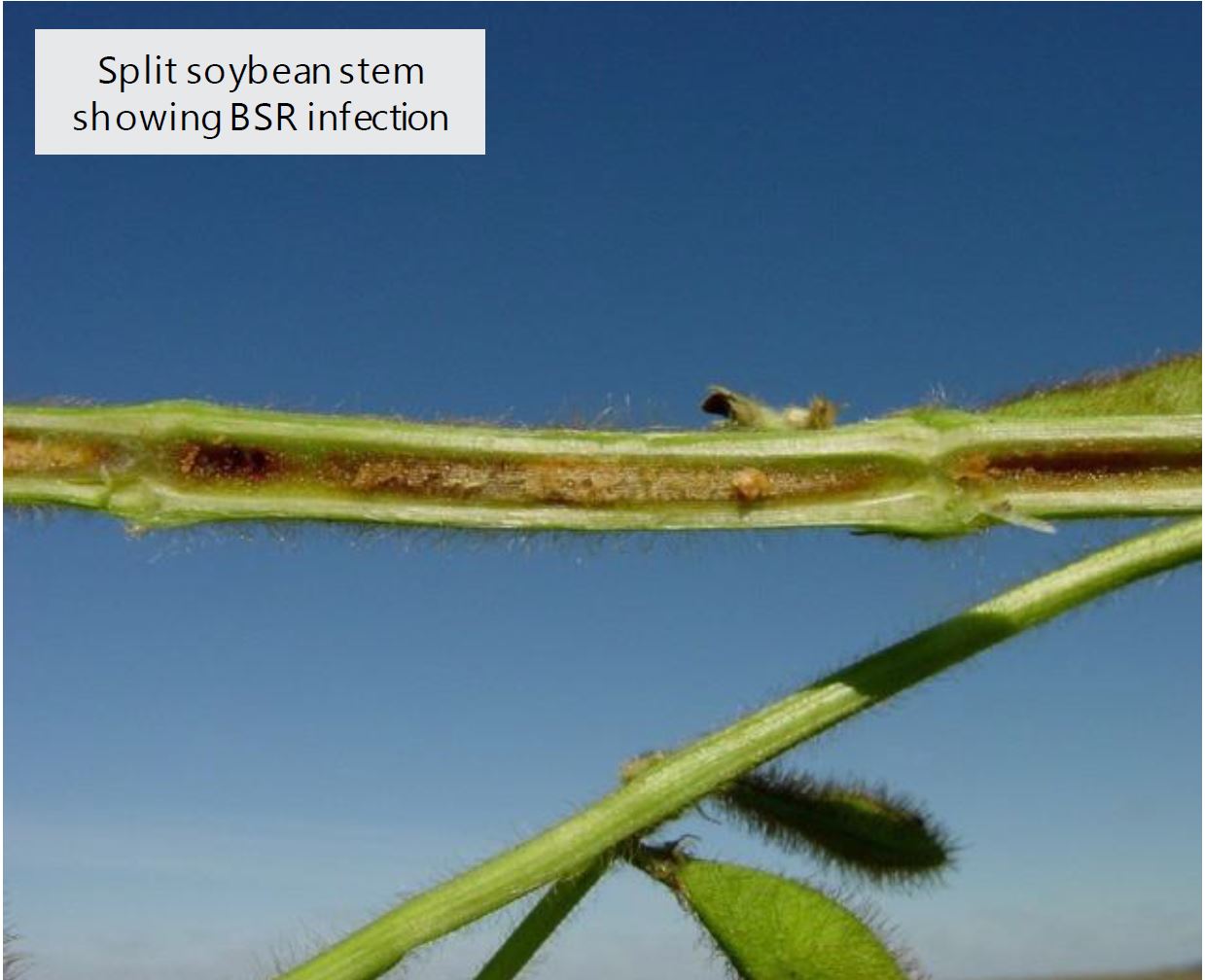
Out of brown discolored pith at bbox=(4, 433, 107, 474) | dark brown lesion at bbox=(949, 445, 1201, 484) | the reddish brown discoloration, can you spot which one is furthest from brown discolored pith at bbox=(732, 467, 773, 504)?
brown discolored pith at bbox=(4, 433, 107, 474)

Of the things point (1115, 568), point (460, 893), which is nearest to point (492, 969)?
point (460, 893)

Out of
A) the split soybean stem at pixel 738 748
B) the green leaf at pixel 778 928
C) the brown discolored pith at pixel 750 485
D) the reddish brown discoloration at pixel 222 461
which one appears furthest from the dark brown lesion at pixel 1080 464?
the reddish brown discoloration at pixel 222 461

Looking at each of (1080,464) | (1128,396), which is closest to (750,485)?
(1080,464)

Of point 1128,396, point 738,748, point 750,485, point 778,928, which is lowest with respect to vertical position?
point 778,928

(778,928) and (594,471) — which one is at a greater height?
(594,471)

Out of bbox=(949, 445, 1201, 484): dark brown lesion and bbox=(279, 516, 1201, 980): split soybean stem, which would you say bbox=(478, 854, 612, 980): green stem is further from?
bbox=(949, 445, 1201, 484): dark brown lesion

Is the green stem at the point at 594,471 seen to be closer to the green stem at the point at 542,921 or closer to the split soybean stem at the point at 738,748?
the split soybean stem at the point at 738,748

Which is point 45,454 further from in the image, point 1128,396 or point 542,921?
point 1128,396

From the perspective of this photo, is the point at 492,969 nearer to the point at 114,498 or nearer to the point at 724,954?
the point at 724,954
